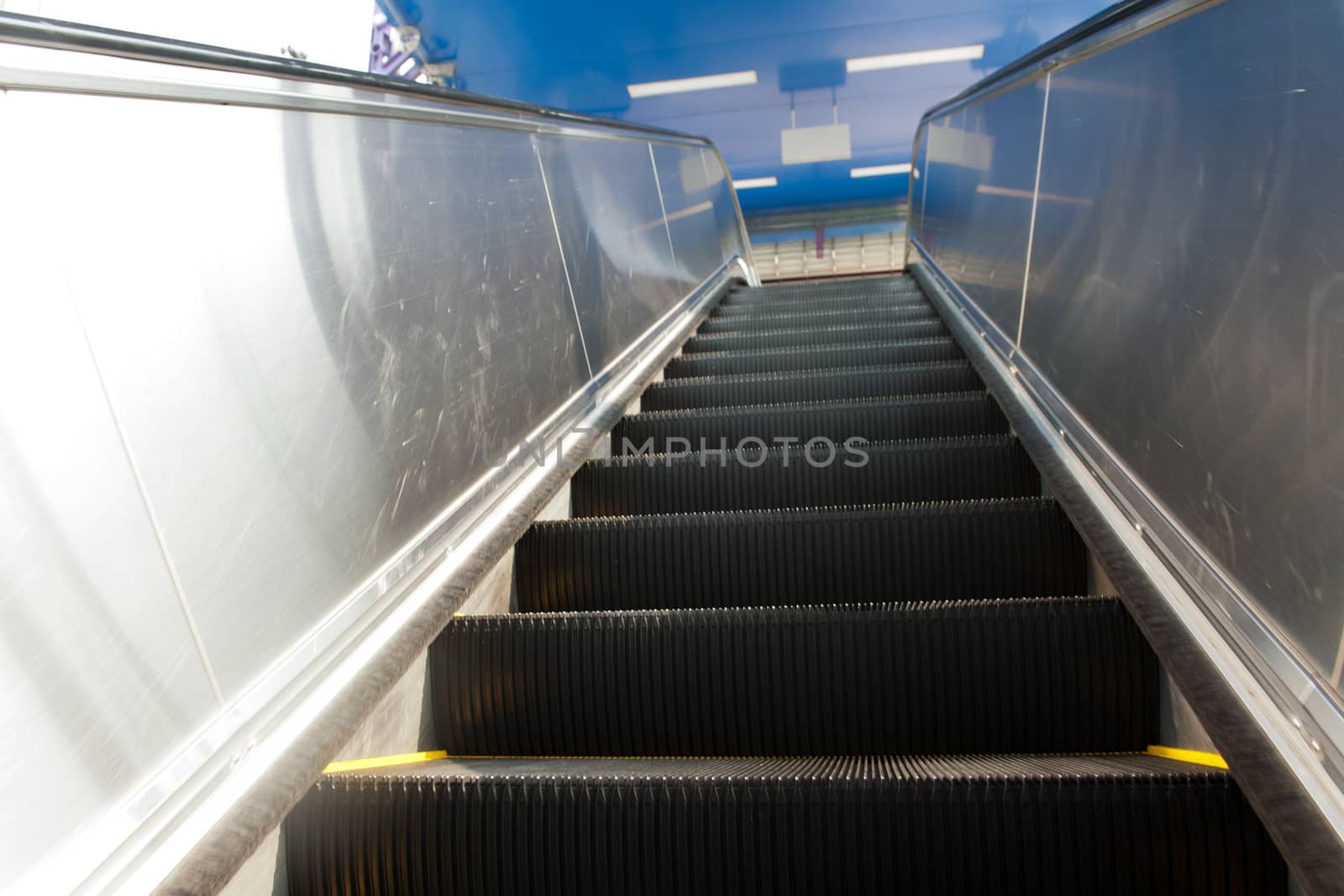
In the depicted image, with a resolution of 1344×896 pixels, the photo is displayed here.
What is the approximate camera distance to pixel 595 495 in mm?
2531

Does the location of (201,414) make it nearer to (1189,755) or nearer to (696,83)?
(1189,755)

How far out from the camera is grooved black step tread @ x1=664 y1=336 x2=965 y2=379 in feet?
11.9

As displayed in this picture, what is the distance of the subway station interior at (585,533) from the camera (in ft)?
3.18

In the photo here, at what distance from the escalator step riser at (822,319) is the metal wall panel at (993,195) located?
0.27 metres

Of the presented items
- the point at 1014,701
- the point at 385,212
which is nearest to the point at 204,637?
the point at 385,212

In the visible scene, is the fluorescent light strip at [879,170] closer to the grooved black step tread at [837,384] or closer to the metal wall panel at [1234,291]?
the grooved black step tread at [837,384]

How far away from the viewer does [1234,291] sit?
1.26m

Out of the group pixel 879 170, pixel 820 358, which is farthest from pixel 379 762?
pixel 879 170

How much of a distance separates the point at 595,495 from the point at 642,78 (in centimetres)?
906

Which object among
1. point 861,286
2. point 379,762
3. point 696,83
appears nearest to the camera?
point 379,762

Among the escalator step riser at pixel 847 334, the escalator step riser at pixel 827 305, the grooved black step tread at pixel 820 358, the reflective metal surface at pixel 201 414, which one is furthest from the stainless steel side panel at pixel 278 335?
the escalator step riser at pixel 827 305

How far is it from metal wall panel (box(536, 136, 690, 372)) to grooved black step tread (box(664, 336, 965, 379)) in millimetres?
301

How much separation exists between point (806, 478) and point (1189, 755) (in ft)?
4.00

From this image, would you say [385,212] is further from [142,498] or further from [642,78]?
[642,78]
